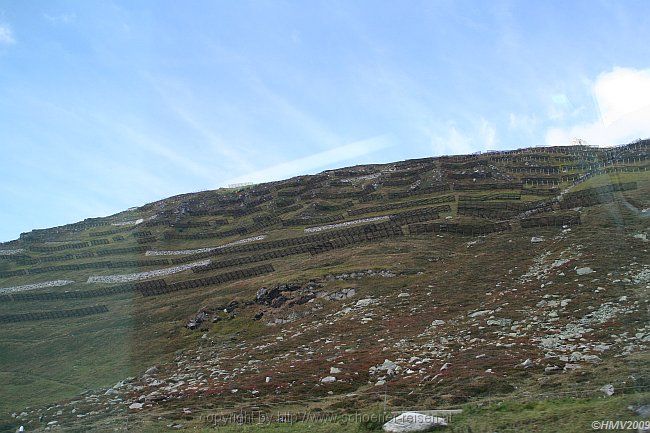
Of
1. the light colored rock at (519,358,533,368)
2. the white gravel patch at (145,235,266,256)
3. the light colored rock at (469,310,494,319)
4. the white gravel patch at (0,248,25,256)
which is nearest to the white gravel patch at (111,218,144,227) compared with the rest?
the white gravel patch at (0,248,25,256)

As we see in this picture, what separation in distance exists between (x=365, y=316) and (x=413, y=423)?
2714 centimetres

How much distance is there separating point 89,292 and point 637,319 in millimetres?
82843

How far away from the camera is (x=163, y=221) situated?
5812 inches

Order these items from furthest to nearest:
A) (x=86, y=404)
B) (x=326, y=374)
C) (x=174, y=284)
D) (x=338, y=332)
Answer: (x=174, y=284), (x=338, y=332), (x=86, y=404), (x=326, y=374)

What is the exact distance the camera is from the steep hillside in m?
26.0

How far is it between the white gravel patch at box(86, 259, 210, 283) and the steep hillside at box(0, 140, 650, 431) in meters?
0.53

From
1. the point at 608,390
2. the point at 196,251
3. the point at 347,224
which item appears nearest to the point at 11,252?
the point at 196,251

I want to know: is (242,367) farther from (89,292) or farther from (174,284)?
(89,292)

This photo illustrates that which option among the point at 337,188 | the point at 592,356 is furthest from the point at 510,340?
the point at 337,188

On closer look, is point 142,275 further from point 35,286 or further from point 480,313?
point 480,313

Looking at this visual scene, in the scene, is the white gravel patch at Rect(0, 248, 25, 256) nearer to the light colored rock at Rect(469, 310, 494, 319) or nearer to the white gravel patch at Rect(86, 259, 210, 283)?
the white gravel patch at Rect(86, 259, 210, 283)

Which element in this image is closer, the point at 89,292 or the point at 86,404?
the point at 86,404

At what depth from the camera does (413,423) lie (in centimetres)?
1955

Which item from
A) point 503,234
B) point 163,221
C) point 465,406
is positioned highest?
point 163,221
